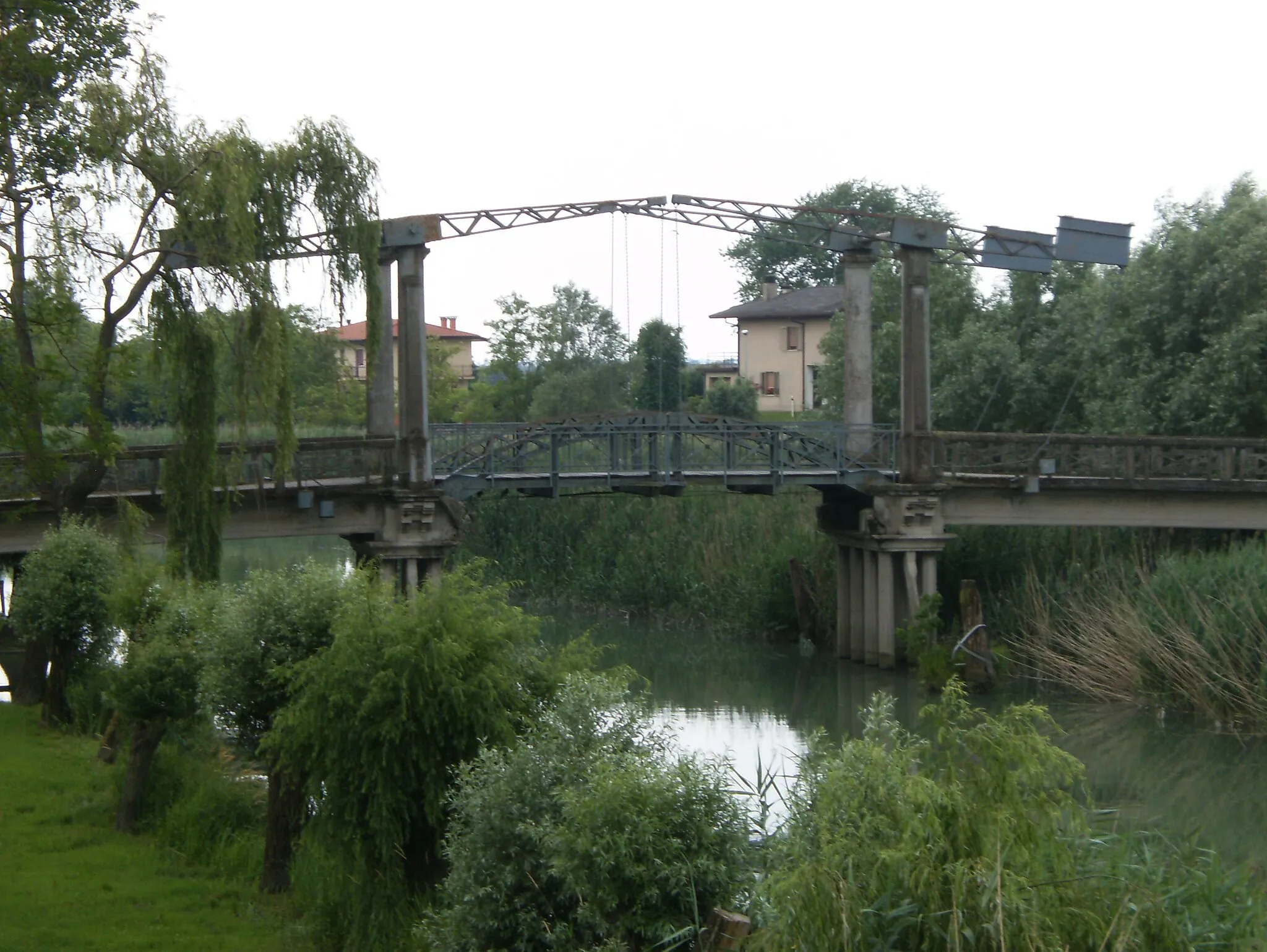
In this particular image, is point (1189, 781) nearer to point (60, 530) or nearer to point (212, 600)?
point (212, 600)

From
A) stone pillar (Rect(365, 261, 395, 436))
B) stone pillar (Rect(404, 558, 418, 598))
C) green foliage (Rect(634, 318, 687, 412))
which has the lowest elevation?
stone pillar (Rect(404, 558, 418, 598))

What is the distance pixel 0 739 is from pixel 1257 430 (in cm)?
2182

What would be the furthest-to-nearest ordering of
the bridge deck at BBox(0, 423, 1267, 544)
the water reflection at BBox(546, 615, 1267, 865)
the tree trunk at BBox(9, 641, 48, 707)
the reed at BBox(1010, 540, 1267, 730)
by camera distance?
the bridge deck at BBox(0, 423, 1267, 544)
the reed at BBox(1010, 540, 1267, 730)
the tree trunk at BBox(9, 641, 48, 707)
the water reflection at BBox(546, 615, 1267, 865)

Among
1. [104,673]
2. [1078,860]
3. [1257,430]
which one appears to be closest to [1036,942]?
[1078,860]

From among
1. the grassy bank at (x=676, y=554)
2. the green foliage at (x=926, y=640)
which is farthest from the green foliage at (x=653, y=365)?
the green foliage at (x=926, y=640)

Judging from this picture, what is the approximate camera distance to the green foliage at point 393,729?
32.0ft

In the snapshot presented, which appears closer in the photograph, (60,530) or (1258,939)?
(1258,939)

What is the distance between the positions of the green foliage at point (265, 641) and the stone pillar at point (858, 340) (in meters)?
17.5

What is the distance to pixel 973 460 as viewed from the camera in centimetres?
2705

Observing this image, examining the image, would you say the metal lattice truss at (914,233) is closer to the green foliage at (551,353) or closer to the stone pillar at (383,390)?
the stone pillar at (383,390)

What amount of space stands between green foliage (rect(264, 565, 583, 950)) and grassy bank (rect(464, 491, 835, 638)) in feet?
62.2

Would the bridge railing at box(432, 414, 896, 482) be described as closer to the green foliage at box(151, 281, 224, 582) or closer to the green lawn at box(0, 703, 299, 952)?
the green foliage at box(151, 281, 224, 582)

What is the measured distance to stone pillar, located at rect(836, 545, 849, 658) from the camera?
28.4 meters

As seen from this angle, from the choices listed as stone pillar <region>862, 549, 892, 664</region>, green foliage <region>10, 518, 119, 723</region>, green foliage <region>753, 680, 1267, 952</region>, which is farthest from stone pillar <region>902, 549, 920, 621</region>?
green foliage <region>753, 680, 1267, 952</region>
